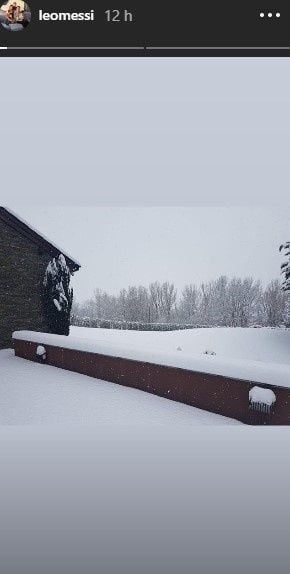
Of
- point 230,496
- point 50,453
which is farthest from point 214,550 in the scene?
point 50,453

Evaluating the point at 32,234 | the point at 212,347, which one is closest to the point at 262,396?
the point at 32,234

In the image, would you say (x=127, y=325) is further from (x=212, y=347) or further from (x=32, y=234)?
(x=32, y=234)

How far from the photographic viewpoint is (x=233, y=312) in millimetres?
21328

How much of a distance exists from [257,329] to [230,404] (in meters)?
11.8

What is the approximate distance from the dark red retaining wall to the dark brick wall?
426 centimetres

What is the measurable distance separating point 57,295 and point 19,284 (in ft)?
4.86

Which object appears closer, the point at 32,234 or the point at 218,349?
the point at 32,234

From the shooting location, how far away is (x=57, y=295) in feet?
41.1
